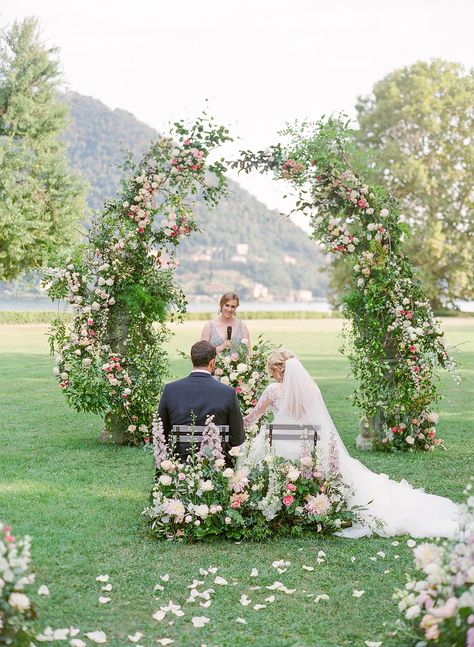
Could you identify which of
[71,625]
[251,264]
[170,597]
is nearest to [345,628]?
[170,597]

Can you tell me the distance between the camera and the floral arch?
10.0 meters

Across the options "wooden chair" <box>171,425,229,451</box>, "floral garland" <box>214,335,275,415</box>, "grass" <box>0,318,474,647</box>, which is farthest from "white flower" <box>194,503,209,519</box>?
"floral garland" <box>214,335,275,415</box>

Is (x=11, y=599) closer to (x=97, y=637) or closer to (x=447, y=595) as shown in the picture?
(x=97, y=637)

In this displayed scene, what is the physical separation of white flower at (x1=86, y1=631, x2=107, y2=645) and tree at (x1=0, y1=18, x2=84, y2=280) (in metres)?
32.5

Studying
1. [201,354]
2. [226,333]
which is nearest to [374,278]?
[226,333]

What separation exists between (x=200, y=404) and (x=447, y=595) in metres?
3.20

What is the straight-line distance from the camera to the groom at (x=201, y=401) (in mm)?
6348

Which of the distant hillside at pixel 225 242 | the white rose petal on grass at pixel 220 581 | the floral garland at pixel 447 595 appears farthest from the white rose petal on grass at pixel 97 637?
the distant hillside at pixel 225 242

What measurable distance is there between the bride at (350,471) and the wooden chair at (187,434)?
1.48 feet

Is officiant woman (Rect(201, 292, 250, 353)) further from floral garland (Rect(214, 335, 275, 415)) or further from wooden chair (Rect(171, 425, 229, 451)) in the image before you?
wooden chair (Rect(171, 425, 229, 451))

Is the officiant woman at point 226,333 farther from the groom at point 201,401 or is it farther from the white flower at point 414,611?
the white flower at point 414,611

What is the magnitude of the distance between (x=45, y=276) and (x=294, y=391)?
4.51 metres

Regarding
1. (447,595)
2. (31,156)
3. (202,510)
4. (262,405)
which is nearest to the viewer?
(447,595)

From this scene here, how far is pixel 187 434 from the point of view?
251 inches
